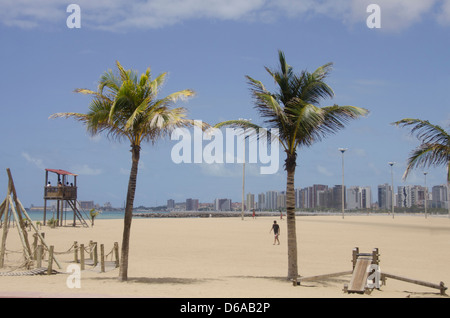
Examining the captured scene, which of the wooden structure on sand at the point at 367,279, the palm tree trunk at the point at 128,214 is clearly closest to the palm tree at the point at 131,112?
the palm tree trunk at the point at 128,214

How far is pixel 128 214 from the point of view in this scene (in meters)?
14.7

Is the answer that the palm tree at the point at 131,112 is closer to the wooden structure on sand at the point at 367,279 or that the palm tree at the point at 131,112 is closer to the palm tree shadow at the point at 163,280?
the palm tree shadow at the point at 163,280

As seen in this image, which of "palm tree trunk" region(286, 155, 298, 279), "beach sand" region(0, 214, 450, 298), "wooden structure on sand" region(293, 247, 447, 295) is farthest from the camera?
"palm tree trunk" region(286, 155, 298, 279)

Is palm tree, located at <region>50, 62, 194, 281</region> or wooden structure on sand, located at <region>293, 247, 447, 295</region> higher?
palm tree, located at <region>50, 62, 194, 281</region>

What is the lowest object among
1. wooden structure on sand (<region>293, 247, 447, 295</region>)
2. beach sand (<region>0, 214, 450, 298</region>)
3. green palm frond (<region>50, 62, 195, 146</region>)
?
beach sand (<region>0, 214, 450, 298</region>)

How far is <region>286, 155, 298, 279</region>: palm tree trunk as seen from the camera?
598 inches

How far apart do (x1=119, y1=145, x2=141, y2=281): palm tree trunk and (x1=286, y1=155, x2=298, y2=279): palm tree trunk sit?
493cm

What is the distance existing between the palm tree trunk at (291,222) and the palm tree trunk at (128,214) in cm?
493

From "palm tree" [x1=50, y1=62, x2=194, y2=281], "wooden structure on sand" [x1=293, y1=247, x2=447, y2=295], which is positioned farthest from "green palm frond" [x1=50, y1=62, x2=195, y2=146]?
"wooden structure on sand" [x1=293, y1=247, x2=447, y2=295]

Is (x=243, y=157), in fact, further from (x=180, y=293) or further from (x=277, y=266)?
(x=180, y=293)

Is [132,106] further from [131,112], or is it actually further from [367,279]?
[367,279]

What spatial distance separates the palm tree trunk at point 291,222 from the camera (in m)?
15.2

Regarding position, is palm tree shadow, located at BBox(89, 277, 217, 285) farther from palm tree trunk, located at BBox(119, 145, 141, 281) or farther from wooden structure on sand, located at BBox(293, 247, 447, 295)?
wooden structure on sand, located at BBox(293, 247, 447, 295)
